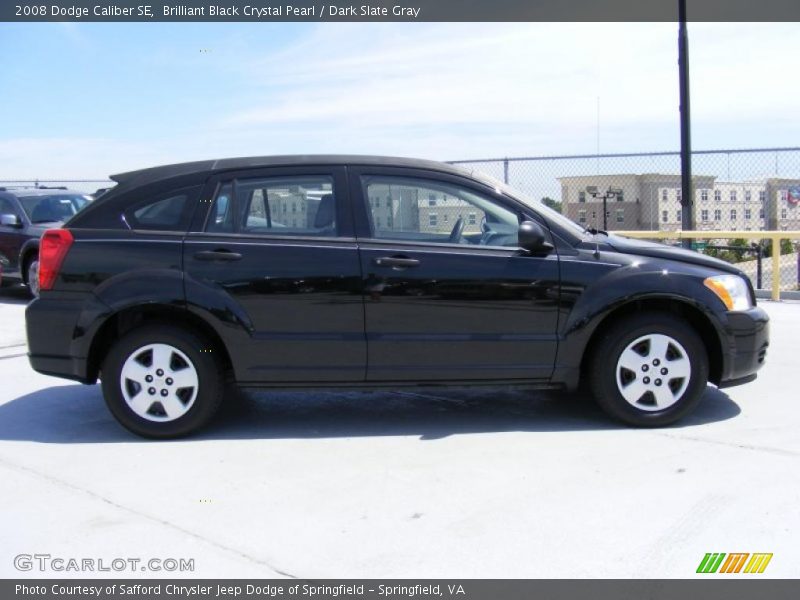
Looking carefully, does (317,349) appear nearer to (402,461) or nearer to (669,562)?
(402,461)

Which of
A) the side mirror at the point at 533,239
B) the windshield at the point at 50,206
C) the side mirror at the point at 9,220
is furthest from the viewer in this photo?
the windshield at the point at 50,206

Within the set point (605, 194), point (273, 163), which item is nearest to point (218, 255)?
point (273, 163)

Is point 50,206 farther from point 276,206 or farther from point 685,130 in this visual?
point 685,130

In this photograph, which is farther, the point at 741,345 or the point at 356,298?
the point at 741,345

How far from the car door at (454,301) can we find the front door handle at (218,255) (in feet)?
2.43

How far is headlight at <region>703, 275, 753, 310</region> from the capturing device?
17.3 feet

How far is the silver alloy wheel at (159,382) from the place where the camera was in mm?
5180

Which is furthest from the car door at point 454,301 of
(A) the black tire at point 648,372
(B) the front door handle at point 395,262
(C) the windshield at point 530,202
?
(A) the black tire at point 648,372

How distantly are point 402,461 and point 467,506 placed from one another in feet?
2.49

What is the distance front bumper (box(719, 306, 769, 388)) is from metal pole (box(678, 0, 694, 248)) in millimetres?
7002

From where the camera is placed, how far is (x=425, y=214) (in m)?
5.36

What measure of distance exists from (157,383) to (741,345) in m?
3.49

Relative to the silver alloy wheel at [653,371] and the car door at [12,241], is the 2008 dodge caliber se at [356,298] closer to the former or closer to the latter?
the silver alloy wheel at [653,371]

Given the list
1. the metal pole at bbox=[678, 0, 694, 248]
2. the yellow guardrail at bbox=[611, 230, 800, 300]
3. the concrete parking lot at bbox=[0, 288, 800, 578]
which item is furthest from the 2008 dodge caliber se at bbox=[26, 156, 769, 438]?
the metal pole at bbox=[678, 0, 694, 248]
